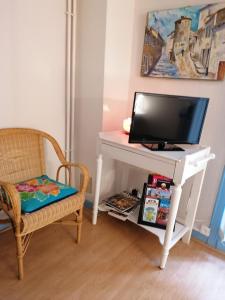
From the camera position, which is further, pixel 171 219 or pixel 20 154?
pixel 20 154

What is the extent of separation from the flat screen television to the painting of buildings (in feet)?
1.00

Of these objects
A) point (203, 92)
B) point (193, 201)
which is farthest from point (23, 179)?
point (203, 92)

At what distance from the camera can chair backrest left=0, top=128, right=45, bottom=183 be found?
5.54ft

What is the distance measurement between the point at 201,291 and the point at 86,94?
5.69ft

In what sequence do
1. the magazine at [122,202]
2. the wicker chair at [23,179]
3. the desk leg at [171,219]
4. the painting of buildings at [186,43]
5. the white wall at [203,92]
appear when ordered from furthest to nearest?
the magazine at [122,202], the white wall at [203,92], the painting of buildings at [186,43], the desk leg at [171,219], the wicker chair at [23,179]

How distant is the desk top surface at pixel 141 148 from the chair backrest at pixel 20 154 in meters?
0.55

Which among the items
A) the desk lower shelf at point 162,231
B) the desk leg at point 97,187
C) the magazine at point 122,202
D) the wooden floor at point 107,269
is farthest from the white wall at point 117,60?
the wooden floor at point 107,269

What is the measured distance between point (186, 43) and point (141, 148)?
88 centimetres

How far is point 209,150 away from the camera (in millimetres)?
1703

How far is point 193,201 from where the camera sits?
5.91 feet

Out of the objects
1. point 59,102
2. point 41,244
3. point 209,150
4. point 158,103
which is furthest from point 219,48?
point 41,244

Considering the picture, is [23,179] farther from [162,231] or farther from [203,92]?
[203,92]

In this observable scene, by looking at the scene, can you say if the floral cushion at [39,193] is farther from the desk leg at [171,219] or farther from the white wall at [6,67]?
the desk leg at [171,219]

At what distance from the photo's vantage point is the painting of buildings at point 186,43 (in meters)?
1.60
